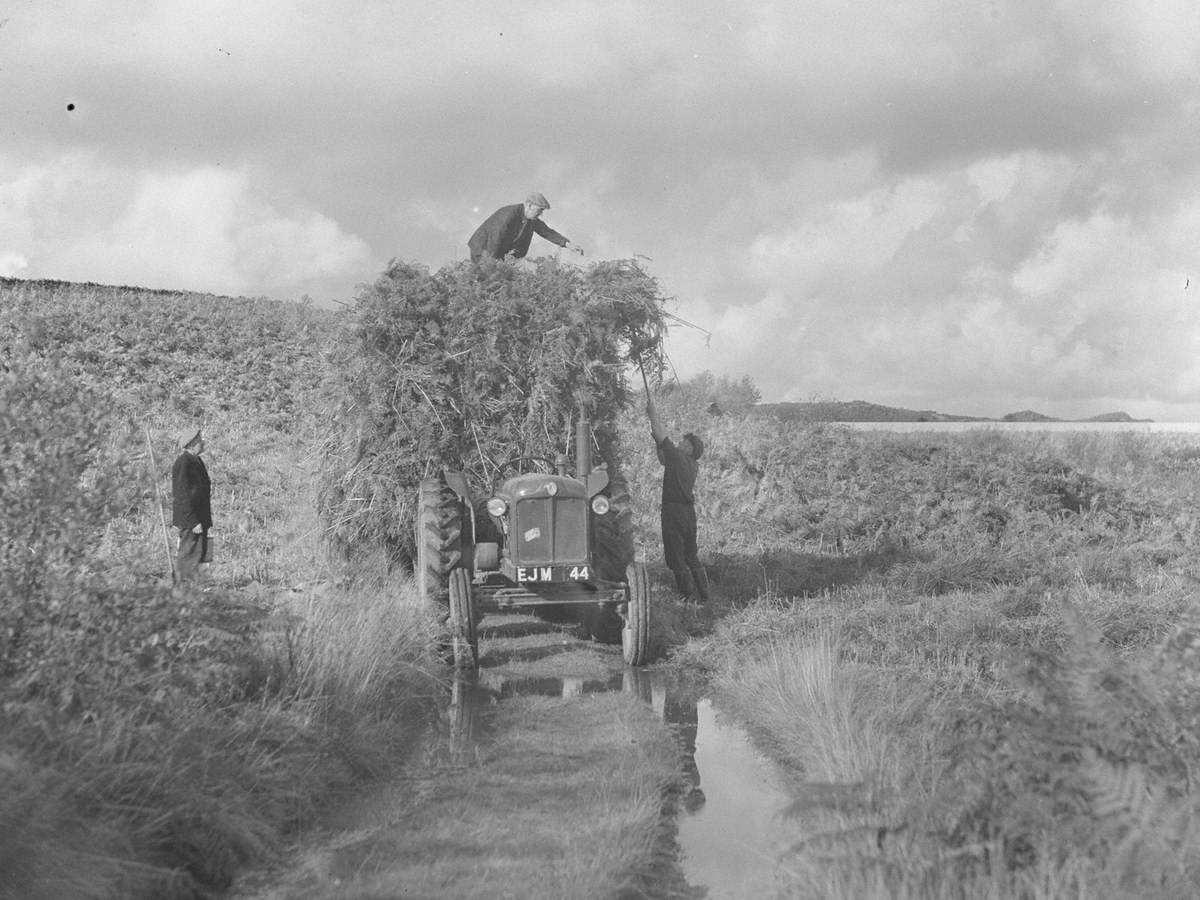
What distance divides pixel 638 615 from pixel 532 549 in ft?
3.60

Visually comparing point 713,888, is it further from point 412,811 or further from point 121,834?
point 121,834

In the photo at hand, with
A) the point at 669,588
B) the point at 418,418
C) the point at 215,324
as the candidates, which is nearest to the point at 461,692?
the point at 418,418

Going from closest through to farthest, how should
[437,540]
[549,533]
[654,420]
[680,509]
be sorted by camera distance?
[549,533]
[437,540]
[654,420]
[680,509]

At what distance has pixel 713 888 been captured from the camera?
528cm

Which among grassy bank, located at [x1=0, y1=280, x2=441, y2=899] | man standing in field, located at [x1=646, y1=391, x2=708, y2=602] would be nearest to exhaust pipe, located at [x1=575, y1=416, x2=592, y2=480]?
man standing in field, located at [x1=646, y1=391, x2=708, y2=602]

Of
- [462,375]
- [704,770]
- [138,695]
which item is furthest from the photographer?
[462,375]

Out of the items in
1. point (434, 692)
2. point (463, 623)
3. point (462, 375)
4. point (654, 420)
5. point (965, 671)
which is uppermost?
point (462, 375)

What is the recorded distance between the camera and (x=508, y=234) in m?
13.2

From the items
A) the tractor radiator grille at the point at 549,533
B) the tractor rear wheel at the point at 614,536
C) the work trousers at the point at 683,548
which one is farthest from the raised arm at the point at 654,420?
the tractor radiator grille at the point at 549,533

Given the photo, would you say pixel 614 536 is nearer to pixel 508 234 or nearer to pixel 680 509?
pixel 680 509

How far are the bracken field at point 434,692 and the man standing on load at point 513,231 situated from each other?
138cm

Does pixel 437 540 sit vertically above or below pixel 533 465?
below

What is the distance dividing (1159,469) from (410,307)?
74.8 feet

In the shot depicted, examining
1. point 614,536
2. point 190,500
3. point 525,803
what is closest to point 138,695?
point 525,803
